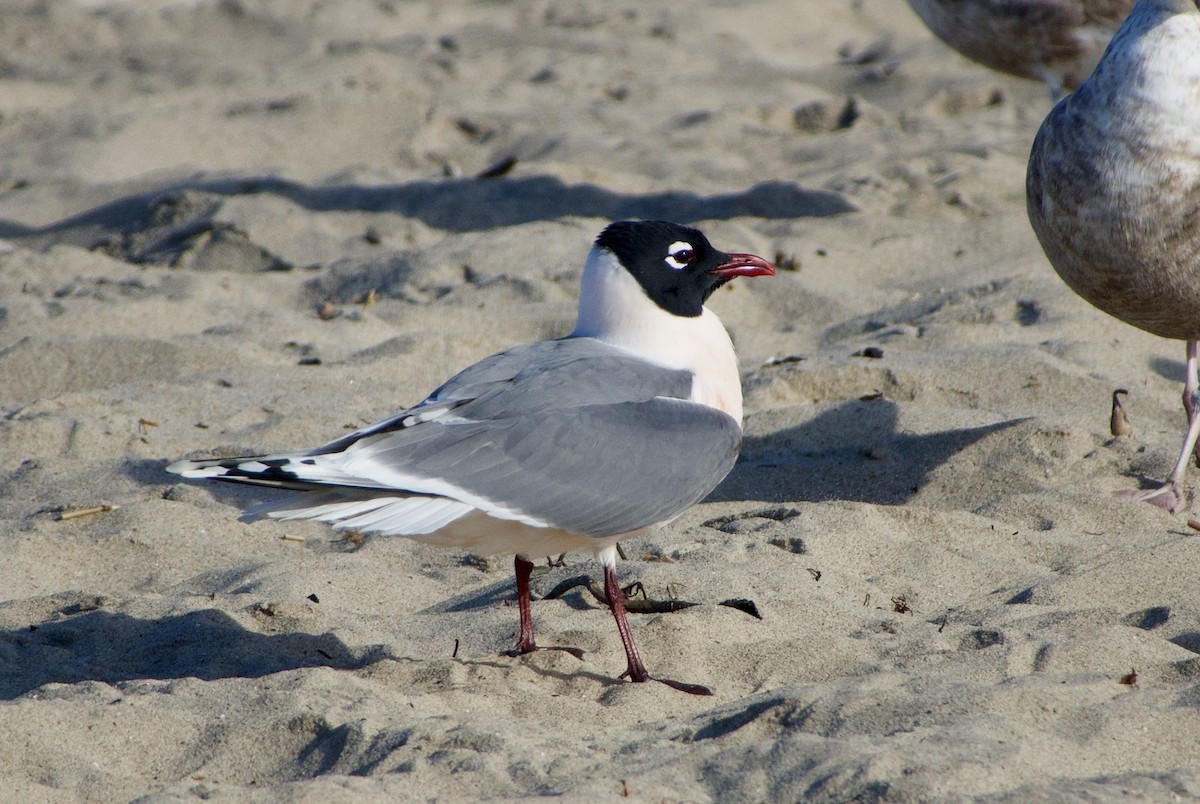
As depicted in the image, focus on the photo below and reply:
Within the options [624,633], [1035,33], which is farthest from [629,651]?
[1035,33]

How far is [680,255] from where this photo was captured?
4.02 metres

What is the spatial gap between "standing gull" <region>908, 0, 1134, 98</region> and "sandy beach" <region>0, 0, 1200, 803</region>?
0.47 meters

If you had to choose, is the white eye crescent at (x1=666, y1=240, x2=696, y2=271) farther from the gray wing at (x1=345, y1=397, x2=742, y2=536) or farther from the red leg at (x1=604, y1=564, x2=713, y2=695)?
the red leg at (x1=604, y1=564, x2=713, y2=695)

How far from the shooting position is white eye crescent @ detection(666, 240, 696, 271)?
3.99 metres

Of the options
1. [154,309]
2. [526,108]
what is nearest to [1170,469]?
[154,309]

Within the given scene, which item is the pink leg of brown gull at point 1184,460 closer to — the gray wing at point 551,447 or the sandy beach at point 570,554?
the sandy beach at point 570,554

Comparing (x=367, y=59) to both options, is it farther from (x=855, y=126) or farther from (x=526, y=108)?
(x=855, y=126)

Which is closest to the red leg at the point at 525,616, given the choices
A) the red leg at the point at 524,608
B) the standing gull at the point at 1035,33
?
the red leg at the point at 524,608

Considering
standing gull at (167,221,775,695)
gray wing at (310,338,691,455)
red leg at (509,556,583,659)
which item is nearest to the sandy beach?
red leg at (509,556,583,659)

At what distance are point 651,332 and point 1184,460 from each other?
6.12 feet

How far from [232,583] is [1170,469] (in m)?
2.95

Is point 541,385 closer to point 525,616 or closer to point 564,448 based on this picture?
point 564,448

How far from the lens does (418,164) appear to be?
29.2ft

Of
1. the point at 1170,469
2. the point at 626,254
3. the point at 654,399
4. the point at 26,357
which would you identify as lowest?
the point at 26,357
